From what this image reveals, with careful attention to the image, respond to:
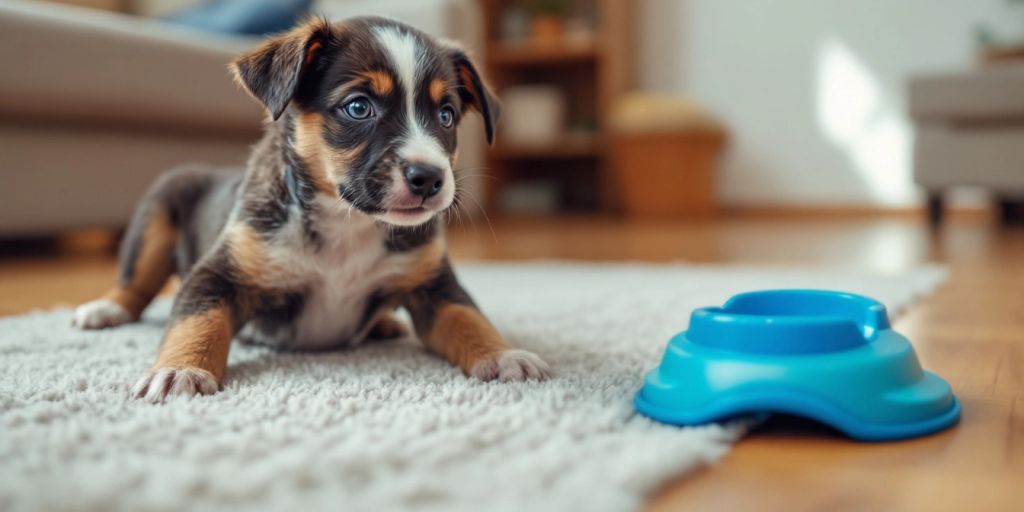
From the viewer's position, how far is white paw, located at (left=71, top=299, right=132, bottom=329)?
2008 millimetres

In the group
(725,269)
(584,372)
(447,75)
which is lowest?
(725,269)

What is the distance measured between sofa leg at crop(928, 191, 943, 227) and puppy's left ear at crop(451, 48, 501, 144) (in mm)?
4160

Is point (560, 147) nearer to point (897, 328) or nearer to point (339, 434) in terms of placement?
point (897, 328)

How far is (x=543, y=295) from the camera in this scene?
2.55m

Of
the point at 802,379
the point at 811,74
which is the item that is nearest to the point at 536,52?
the point at 811,74

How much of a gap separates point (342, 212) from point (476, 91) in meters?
0.45

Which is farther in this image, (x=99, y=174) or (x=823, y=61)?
(x=823, y=61)

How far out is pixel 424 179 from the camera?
151cm

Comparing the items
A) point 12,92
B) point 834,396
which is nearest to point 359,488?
point 834,396

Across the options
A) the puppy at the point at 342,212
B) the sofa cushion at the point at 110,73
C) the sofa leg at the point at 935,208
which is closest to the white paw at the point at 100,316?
the puppy at the point at 342,212

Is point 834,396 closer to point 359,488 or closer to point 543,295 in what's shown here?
point 359,488

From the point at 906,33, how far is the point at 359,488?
248 inches

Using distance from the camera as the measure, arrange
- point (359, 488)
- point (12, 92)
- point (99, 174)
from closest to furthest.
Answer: point (359, 488), point (12, 92), point (99, 174)

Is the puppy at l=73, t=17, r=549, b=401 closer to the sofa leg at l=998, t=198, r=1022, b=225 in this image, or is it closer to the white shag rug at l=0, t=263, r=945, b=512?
the white shag rug at l=0, t=263, r=945, b=512
